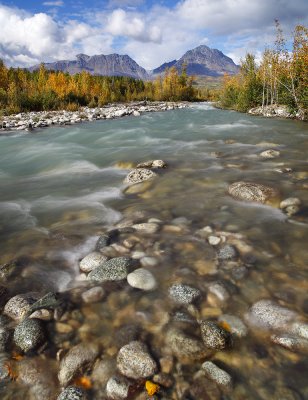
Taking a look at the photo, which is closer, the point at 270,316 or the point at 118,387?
the point at 118,387

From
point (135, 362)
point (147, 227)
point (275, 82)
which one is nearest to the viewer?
point (135, 362)

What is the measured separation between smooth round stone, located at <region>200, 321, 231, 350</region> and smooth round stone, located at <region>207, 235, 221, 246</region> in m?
2.02

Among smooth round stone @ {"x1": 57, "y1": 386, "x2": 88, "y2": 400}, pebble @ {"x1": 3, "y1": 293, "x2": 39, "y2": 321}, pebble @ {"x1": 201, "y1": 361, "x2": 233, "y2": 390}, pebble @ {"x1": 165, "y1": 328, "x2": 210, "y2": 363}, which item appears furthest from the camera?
pebble @ {"x1": 3, "y1": 293, "x2": 39, "y2": 321}

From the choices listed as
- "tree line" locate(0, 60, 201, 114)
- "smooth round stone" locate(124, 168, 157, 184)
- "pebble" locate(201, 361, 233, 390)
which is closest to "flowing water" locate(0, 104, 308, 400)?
"pebble" locate(201, 361, 233, 390)

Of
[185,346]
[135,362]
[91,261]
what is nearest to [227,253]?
[185,346]

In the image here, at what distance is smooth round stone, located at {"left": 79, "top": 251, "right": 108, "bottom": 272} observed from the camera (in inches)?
194

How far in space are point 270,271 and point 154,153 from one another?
9737mm

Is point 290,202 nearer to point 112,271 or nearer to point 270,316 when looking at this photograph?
point 270,316

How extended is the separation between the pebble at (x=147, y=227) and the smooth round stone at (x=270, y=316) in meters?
2.52

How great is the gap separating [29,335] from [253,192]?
5813mm

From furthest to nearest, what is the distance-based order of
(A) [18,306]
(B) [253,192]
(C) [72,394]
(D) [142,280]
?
(B) [253,192]
(D) [142,280]
(A) [18,306]
(C) [72,394]

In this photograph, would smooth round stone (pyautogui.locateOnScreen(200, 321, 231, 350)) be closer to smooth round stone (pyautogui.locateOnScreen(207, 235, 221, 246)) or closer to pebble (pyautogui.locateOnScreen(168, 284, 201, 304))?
pebble (pyautogui.locateOnScreen(168, 284, 201, 304))

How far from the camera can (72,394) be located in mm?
2926

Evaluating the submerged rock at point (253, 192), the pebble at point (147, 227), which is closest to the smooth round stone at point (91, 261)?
the pebble at point (147, 227)
